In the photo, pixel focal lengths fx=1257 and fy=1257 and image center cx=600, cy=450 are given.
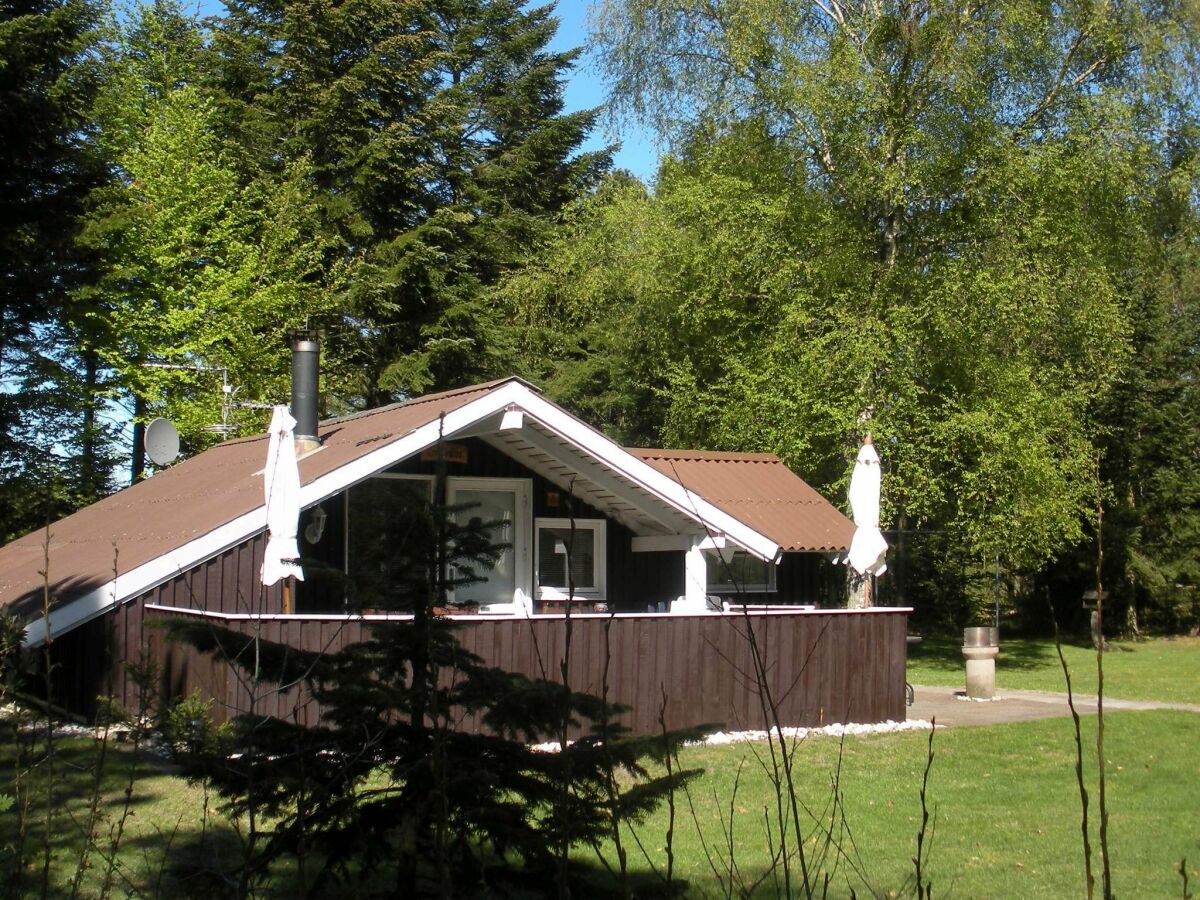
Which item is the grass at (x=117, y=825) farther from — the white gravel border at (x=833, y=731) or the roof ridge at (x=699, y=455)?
the roof ridge at (x=699, y=455)

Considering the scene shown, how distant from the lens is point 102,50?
102 feet

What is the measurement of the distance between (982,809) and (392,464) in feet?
25.1

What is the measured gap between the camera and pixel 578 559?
17719mm

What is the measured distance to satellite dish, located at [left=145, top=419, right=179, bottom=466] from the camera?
63.8 feet

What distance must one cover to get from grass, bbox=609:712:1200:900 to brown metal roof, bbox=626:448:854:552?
584 cm

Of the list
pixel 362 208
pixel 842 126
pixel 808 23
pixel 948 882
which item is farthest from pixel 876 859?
pixel 362 208

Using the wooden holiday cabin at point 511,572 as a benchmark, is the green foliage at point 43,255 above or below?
above

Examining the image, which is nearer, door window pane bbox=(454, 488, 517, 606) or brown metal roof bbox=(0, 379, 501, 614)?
brown metal roof bbox=(0, 379, 501, 614)

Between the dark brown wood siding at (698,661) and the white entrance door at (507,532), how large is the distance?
3.52m

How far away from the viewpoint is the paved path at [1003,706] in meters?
15.5

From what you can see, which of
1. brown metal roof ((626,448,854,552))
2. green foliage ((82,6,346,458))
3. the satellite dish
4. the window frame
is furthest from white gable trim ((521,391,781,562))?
green foliage ((82,6,346,458))

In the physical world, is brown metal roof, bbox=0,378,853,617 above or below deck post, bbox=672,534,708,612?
above

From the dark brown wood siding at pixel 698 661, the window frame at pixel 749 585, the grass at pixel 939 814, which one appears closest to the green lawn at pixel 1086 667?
the window frame at pixel 749 585

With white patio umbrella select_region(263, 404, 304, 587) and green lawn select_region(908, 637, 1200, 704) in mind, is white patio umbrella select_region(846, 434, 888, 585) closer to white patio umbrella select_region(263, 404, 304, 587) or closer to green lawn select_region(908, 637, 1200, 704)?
green lawn select_region(908, 637, 1200, 704)
